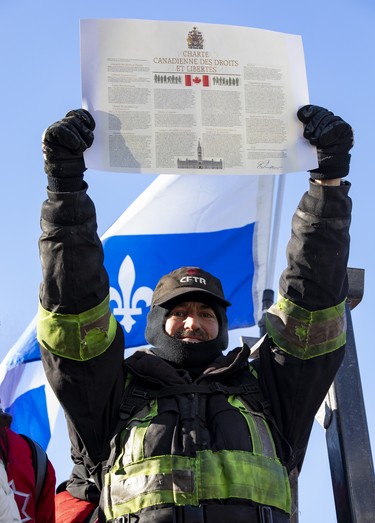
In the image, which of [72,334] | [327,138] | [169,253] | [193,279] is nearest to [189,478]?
[72,334]

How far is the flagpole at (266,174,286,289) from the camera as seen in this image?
7.54 m

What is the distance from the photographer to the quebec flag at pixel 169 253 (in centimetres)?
753

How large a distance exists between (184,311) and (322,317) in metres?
0.72

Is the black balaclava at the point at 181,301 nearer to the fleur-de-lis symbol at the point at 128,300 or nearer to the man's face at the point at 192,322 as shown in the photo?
the man's face at the point at 192,322

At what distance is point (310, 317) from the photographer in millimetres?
4230

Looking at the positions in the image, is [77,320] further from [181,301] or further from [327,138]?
[327,138]

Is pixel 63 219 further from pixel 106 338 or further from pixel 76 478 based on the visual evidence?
pixel 76 478

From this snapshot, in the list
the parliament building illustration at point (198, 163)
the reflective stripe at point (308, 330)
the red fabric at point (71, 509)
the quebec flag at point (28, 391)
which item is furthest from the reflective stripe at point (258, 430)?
the quebec flag at point (28, 391)

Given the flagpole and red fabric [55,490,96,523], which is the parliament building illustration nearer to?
Answer: red fabric [55,490,96,523]

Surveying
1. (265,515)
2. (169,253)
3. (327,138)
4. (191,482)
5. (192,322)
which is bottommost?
(265,515)

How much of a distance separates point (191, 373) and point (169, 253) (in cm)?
368

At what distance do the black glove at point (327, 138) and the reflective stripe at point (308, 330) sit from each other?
617 mm

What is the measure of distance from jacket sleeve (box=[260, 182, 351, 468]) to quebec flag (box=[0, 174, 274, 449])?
3215 mm

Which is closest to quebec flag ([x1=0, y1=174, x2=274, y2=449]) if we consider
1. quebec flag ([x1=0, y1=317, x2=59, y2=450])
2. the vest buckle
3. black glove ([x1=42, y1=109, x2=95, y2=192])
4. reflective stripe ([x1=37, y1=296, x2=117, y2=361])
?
quebec flag ([x1=0, y1=317, x2=59, y2=450])
